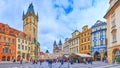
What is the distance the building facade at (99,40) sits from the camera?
6175cm

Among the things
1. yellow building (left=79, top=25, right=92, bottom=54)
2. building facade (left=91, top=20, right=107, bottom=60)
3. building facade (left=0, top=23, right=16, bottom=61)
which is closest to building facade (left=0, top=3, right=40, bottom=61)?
building facade (left=0, top=23, right=16, bottom=61)

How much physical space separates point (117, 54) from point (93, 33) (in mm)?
33876

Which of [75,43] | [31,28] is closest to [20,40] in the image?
[31,28]

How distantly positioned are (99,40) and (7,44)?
108 feet

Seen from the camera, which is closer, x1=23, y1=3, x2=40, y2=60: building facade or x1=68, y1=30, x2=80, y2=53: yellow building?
x1=68, y1=30, x2=80, y2=53: yellow building

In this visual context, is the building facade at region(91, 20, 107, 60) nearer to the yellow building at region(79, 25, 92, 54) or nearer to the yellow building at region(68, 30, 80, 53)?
the yellow building at region(79, 25, 92, 54)

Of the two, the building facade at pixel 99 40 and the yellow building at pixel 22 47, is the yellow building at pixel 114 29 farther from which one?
the yellow building at pixel 22 47

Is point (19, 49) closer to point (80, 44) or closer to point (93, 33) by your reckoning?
point (80, 44)

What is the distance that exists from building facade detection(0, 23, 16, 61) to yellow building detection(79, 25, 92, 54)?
26692mm

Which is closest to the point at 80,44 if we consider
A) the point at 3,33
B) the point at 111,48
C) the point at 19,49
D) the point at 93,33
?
the point at 93,33

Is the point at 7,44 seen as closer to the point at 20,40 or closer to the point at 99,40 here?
the point at 20,40

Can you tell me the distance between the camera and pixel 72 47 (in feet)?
290

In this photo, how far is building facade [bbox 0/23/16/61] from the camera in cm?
6776

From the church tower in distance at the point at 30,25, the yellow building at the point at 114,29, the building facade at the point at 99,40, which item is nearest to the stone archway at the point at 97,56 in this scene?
the building facade at the point at 99,40
